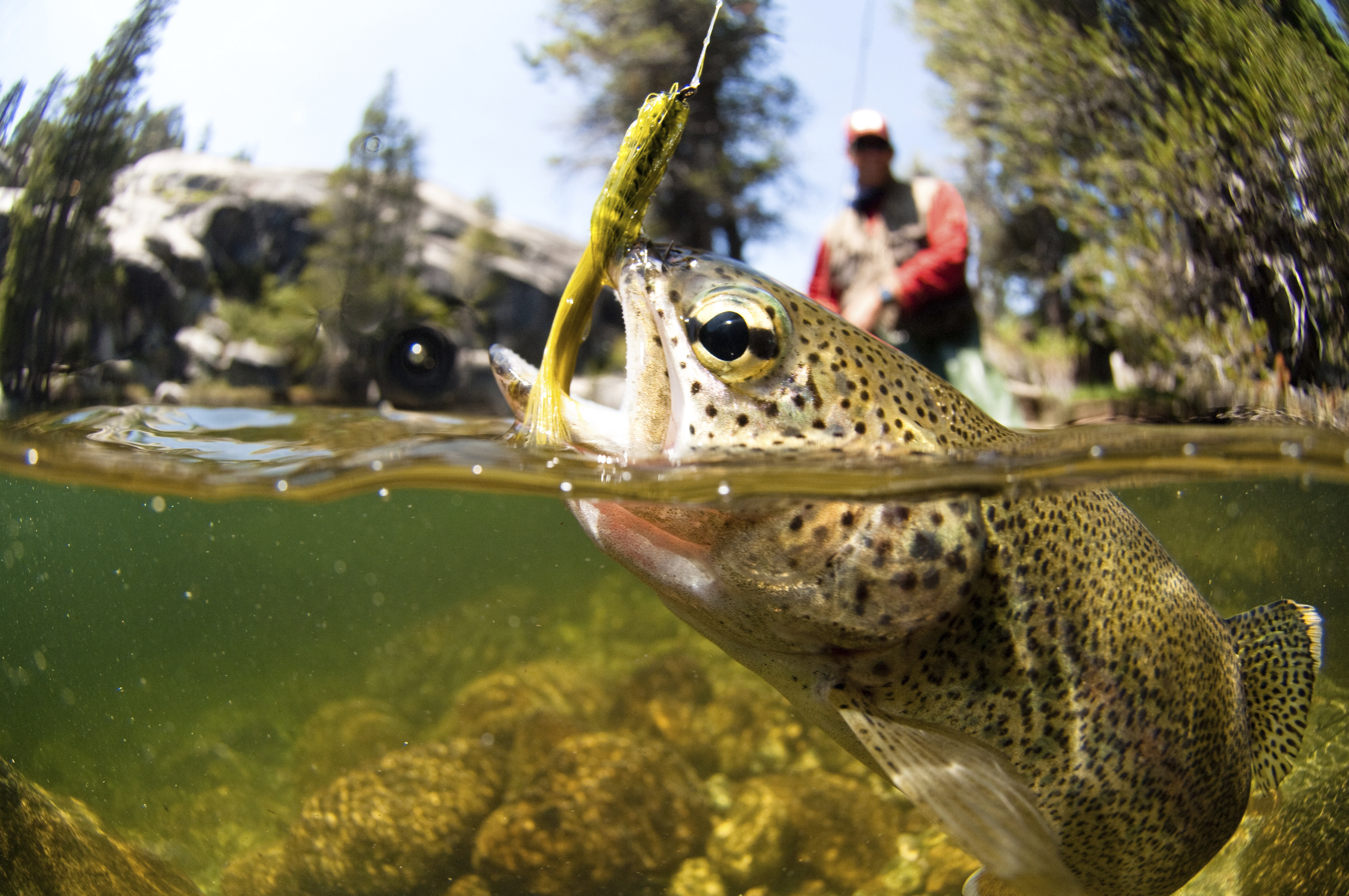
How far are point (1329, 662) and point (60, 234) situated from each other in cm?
610

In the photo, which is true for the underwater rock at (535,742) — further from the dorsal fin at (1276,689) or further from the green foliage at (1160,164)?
the green foliage at (1160,164)

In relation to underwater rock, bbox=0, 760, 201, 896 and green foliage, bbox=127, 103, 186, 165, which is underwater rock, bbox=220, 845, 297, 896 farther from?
green foliage, bbox=127, 103, 186, 165

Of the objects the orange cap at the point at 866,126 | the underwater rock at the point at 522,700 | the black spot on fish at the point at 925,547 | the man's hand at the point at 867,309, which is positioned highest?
the orange cap at the point at 866,126

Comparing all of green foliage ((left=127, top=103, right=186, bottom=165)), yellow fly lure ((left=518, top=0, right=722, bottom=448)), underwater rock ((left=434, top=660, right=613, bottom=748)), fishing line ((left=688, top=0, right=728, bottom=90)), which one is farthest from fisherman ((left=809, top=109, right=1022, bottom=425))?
green foliage ((left=127, top=103, right=186, bottom=165))

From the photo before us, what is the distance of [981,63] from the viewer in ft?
11.8

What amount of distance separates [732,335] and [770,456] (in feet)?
1.01

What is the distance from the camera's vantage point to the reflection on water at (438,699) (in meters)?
2.98

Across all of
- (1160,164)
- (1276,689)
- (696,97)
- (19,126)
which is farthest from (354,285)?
(1276,689)

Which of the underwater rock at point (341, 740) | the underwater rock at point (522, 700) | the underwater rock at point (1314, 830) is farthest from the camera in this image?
the underwater rock at point (522, 700)

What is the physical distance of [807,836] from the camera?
3.25m

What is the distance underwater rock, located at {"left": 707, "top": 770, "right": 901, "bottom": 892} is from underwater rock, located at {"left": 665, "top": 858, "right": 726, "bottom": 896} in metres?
0.04

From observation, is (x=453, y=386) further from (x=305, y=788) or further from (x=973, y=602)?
(x=973, y=602)

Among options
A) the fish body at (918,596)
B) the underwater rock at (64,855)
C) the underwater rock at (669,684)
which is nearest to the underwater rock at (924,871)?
the fish body at (918,596)

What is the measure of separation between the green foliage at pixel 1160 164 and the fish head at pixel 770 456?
77.7 inches
